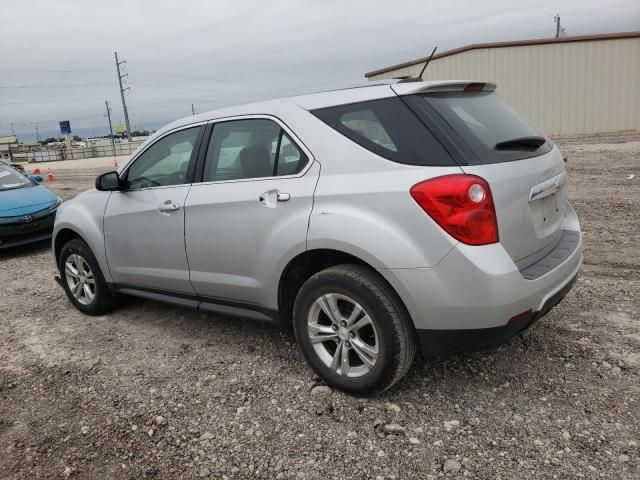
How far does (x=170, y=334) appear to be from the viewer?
4242 mm

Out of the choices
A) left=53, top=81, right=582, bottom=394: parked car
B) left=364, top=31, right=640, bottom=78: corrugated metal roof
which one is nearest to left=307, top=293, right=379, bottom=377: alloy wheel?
left=53, top=81, right=582, bottom=394: parked car

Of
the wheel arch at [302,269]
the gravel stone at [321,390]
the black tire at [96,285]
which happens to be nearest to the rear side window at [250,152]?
the wheel arch at [302,269]

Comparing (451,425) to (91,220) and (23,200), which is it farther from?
(23,200)

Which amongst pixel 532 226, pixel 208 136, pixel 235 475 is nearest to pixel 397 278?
pixel 532 226

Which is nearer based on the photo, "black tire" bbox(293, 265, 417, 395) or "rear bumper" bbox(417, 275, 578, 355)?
"rear bumper" bbox(417, 275, 578, 355)

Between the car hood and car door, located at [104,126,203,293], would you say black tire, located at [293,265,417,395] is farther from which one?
the car hood

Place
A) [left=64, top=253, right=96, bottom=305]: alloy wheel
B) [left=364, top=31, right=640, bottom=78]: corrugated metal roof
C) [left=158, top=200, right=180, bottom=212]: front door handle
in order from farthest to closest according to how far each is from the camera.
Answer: [left=364, top=31, right=640, bottom=78]: corrugated metal roof → [left=64, top=253, right=96, bottom=305]: alloy wheel → [left=158, top=200, right=180, bottom=212]: front door handle

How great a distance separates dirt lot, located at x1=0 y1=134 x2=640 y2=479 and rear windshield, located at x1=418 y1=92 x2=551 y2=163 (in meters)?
1.35

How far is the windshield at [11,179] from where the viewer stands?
8.40 meters

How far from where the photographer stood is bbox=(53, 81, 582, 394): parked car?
2580mm

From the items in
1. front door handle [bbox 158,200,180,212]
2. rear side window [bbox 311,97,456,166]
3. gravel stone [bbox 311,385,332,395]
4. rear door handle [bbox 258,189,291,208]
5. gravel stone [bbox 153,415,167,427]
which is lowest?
gravel stone [bbox 311,385,332,395]

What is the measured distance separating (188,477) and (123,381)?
1.20 metres

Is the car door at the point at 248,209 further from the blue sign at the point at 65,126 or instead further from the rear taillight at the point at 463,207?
the blue sign at the point at 65,126

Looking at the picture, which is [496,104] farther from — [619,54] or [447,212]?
[619,54]
